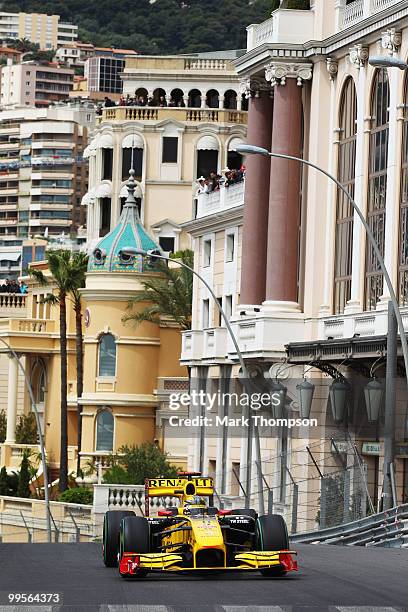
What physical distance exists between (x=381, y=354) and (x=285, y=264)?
9.89 metres

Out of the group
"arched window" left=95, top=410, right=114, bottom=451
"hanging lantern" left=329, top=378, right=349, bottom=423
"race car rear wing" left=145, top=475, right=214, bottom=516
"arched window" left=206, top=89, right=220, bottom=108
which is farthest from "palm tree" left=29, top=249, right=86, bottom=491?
"race car rear wing" left=145, top=475, right=214, bottom=516

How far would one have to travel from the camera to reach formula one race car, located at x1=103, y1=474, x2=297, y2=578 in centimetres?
2703

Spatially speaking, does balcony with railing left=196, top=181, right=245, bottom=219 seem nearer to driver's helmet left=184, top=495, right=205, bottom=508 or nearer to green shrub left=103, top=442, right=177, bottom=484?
green shrub left=103, top=442, right=177, bottom=484

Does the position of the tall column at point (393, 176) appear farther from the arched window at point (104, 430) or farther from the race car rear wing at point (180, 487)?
the arched window at point (104, 430)

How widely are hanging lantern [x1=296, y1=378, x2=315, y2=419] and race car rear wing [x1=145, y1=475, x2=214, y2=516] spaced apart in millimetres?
24975

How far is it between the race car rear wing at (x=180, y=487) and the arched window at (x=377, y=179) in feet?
79.5

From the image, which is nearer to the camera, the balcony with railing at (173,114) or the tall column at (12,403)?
the tall column at (12,403)

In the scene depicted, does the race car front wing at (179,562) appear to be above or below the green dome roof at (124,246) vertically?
below

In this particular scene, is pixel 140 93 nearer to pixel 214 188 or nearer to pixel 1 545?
pixel 214 188

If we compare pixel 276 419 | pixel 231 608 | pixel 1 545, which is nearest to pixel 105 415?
pixel 276 419

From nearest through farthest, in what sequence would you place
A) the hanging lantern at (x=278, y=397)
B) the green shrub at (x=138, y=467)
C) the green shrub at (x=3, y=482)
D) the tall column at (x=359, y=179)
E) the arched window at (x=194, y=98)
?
the tall column at (x=359, y=179) < the hanging lantern at (x=278, y=397) < the green shrub at (x=138, y=467) < the green shrub at (x=3, y=482) < the arched window at (x=194, y=98)

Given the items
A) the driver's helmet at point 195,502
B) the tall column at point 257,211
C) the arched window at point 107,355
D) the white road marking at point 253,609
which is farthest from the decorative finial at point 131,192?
the white road marking at point 253,609

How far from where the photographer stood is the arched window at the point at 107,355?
8069 cm

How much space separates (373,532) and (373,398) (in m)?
9.18
